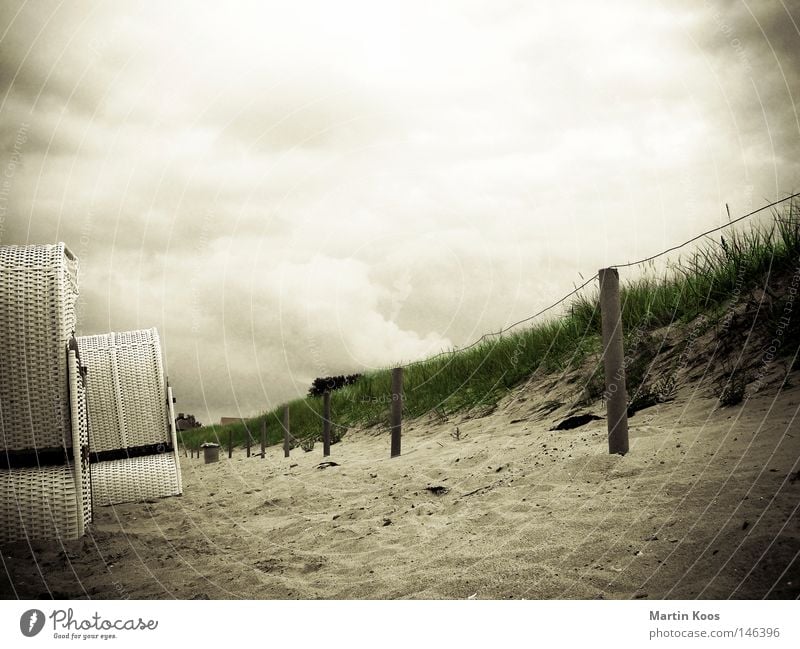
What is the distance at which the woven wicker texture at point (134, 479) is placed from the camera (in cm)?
491

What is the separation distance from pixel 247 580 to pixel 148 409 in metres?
3.04

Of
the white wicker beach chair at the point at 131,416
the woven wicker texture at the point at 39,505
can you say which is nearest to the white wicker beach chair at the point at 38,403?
the woven wicker texture at the point at 39,505

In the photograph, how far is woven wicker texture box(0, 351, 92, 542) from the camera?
3.32 m

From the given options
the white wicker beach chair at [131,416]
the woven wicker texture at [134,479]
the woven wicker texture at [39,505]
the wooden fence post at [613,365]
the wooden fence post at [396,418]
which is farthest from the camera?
the wooden fence post at [396,418]

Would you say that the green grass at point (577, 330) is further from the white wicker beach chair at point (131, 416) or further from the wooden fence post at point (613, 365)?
the white wicker beach chair at point (131, 416)

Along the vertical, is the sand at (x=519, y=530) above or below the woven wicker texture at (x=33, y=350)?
below

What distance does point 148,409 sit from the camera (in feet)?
17.7

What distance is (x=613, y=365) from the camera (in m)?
3.89

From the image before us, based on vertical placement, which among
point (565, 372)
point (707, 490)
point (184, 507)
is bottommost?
point (184, 507)

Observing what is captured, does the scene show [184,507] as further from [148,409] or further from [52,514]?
[52,514]

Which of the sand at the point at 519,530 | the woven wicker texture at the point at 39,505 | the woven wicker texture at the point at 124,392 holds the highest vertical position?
the woven wicker texture at the point at 124,392

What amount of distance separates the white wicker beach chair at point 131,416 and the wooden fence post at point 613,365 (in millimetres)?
3817

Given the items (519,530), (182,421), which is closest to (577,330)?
(519,530)

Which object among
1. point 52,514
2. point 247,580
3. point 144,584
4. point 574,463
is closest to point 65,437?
point 52,514
